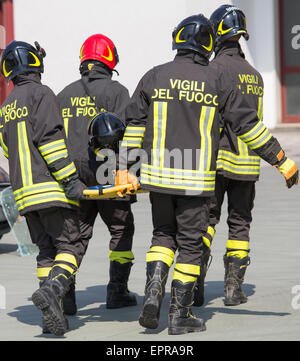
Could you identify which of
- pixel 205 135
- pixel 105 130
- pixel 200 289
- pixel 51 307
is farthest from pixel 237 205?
pixel 51 307

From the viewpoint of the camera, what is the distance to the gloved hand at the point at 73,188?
6.40 m

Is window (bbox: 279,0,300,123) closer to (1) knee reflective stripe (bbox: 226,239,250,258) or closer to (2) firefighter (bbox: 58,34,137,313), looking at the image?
(1) knee reflective stripe (bbox: 226,239,250,258)

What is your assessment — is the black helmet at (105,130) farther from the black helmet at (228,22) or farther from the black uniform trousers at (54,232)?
the black helmet at (228,22)

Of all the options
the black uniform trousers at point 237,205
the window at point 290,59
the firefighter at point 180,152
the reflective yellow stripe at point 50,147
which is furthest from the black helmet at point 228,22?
the window at point 290,59

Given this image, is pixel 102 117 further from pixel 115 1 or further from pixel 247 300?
pixel 115 1

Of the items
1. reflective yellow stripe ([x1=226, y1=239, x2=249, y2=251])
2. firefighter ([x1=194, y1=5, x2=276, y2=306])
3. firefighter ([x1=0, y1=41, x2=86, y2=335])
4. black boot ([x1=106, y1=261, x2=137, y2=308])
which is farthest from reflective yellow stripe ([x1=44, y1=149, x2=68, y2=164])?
reflective yellow stripe ([x1=226, y1=239, x2=249, y2=251])

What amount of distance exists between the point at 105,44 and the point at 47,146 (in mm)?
1162

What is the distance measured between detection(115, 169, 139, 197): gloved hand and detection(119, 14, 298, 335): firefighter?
0.01 m

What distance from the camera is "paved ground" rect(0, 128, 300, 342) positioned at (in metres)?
6.29

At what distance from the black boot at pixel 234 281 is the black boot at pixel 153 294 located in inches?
39.4

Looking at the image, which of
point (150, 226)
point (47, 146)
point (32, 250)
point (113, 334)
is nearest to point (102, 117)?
point (47, 146)

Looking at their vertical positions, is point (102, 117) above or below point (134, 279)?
above

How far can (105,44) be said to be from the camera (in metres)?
7.18
